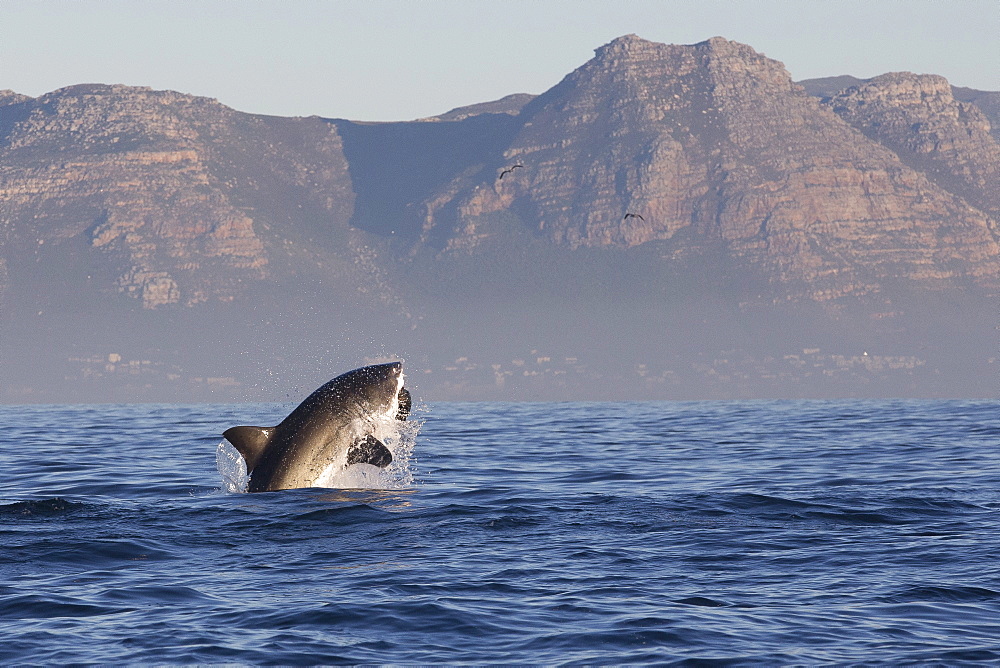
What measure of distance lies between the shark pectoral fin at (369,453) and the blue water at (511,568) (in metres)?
0.64

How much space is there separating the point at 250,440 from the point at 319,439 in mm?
1086

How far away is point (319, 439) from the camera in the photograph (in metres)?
17.9

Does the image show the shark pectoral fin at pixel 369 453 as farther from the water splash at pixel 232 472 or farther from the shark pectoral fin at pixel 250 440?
the water splash at pixel 232 472

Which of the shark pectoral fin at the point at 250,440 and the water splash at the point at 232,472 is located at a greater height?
the shark pectoral fin at the point at 250,440

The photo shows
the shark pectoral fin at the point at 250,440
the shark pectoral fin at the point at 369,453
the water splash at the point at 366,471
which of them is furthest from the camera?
the water splash at the point at 366,471

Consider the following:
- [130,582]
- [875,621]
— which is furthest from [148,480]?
[875,621]

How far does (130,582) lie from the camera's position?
13.4 metres

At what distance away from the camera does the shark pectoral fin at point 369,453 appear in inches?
696

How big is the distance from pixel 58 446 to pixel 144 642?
2491 cm

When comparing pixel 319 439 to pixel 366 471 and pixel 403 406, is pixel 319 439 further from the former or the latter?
pixel 366 471

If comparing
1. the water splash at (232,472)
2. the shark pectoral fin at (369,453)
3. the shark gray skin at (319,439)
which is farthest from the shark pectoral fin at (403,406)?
the water splash at (232,472)

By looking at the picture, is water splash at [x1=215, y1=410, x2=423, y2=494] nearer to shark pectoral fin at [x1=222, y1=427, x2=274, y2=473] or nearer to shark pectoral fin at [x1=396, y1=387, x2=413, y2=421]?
shark pectoral fin at [x1=396, y1=387, x2=413, y2=421]

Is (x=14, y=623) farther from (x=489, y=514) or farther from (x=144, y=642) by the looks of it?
(x=489, y=514)

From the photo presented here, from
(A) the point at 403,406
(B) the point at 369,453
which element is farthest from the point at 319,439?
(A) the point at 403,406
